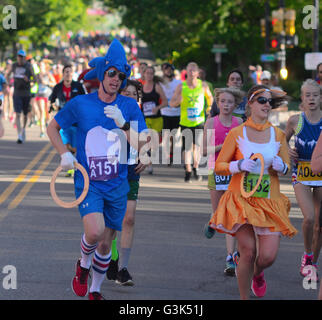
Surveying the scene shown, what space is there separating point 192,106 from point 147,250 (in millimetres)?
6587

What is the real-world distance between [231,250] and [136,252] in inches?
45.4

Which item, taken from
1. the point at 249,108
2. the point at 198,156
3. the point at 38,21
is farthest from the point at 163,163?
the point at 38,21

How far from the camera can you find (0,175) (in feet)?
54.6

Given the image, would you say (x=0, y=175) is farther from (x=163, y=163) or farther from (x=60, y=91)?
(x=163, y=163)

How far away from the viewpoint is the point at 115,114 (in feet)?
24.0

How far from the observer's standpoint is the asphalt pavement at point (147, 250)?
8.03 meters

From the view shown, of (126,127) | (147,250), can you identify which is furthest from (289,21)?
(126,127)

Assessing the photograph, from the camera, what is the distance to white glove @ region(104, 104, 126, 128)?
732 cm

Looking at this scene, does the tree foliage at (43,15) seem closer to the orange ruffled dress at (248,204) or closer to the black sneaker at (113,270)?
the black sneaker at (113,270)

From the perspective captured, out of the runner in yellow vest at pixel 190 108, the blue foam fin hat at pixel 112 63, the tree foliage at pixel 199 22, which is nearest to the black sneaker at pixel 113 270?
the blue foam fin hat at pixel 112 63

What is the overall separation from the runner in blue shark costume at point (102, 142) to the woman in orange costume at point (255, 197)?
77 centimetres

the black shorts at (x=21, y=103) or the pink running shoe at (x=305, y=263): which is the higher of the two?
the black shorts at (x=21, y=103)

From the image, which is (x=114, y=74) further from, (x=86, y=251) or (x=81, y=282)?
(x=81, y=282)

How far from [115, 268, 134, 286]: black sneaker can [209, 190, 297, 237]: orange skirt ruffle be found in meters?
1.18
